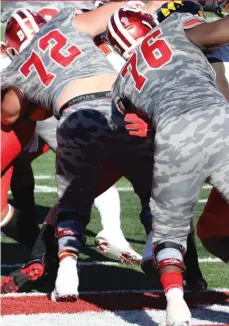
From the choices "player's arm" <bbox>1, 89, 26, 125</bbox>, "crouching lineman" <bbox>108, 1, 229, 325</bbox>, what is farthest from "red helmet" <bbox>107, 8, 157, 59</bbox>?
"player's arm" <bbox>1, 89, 26, 125</bbox>

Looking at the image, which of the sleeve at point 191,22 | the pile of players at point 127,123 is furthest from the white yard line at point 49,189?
the sleeve at point 191,22

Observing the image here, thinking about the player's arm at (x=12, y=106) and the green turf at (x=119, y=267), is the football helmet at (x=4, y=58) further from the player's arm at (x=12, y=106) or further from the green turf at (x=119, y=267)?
the green turf at (x=119, y=267)

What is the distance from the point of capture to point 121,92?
4.75 m

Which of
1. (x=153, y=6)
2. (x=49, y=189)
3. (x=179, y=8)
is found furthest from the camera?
(x=49, y=189)

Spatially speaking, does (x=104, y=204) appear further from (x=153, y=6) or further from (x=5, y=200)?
(x=153, y=6)

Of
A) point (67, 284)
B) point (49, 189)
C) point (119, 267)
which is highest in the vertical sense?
point (67, 284)

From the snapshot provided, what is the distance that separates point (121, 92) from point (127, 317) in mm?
1043

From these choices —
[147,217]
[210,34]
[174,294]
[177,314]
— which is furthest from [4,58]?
[177,314]

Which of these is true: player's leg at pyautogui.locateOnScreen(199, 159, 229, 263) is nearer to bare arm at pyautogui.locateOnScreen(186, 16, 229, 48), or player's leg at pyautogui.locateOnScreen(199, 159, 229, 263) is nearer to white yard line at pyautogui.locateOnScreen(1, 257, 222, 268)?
bare arm at pyautogui.locateOnScreen(186, 16, 229, 48)

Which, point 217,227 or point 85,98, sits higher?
point 85,98

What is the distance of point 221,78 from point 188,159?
1.86ft

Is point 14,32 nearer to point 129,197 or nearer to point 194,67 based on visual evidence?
point 194,67

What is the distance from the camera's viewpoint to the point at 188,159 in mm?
4352

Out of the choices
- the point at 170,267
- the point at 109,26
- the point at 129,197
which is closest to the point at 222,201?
the point at 170,267
